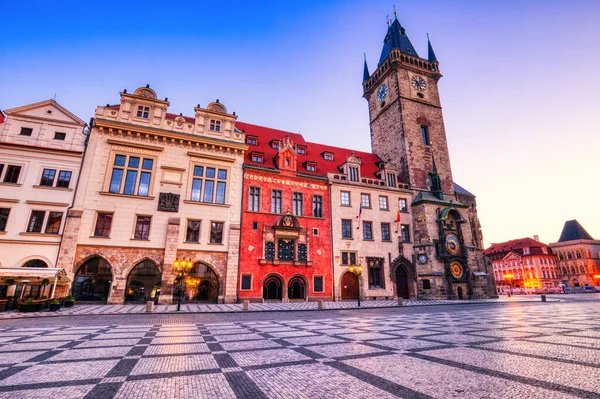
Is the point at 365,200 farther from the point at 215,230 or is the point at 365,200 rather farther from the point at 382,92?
the point at 382,92

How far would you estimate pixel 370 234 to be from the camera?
31.0 m

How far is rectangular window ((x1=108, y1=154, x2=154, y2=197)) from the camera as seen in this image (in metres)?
23.6

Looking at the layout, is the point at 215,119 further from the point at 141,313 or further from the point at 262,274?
the point at 141,313

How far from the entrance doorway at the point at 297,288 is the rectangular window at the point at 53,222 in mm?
18898

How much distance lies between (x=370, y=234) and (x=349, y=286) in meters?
5.93

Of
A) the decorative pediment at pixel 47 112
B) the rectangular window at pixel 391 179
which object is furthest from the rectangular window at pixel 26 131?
the rectangular window at pixel 391 179

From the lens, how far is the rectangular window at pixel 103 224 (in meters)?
22.1

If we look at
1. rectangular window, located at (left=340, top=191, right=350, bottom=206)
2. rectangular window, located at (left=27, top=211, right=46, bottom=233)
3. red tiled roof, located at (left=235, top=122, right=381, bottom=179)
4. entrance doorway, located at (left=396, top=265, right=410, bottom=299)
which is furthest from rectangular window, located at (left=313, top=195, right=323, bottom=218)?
rectangular window, located at (left=27, top=211, right=46, bottom=233)

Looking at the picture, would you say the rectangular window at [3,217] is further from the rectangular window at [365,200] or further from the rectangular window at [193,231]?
the rectangular window at [365,200]

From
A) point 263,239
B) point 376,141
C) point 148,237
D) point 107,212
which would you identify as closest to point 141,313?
point 148,237

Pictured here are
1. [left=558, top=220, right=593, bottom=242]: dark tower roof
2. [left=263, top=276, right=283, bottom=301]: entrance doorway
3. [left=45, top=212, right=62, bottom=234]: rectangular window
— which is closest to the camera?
[left=45, top=212, right=62, bottom=234]: rectangular window

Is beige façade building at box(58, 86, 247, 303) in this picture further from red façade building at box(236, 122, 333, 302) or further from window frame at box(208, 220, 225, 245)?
red façade building at box(236, 122, 333, 302)

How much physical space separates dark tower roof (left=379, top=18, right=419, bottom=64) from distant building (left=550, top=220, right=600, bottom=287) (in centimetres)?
8086

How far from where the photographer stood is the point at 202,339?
8.15 meters
